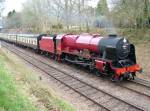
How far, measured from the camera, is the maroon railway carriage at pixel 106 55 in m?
18.3

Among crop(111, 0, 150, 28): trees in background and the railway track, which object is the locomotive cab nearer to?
the railway track

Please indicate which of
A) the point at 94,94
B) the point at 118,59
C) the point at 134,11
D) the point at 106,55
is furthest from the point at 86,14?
the point at 94,94

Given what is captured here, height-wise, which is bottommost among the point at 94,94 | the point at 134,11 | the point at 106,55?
the point at 94,94

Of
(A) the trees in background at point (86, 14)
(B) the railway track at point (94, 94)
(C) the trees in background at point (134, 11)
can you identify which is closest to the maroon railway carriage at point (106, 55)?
(B) the railway track at point (94, 94)

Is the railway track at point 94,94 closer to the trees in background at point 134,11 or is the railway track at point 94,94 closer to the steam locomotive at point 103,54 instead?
the steam locomotive at point 103,54

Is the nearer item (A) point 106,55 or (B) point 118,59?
(B) point 118,59

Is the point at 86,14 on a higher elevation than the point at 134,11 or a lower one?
higher

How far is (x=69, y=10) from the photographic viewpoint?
5884 cm

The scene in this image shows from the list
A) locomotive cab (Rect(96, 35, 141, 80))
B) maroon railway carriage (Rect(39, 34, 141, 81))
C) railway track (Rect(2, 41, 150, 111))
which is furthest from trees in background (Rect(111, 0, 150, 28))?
railway track (Rect(2, 41, 150, 111))

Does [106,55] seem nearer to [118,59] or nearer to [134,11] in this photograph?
[118,59]

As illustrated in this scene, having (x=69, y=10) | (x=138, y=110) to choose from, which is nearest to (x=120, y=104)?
(x=138, y=110)

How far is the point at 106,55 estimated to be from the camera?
62.7ft

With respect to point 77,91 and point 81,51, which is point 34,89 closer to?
point 77,91

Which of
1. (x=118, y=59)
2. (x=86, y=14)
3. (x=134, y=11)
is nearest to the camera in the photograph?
(x=118, y=59)
